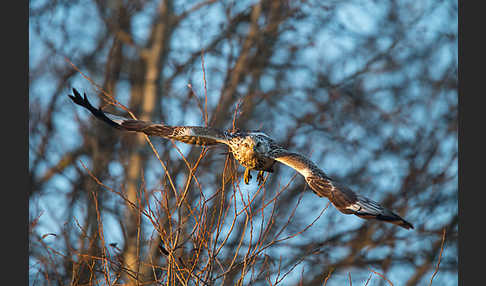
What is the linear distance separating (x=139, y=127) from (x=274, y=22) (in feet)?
19.2

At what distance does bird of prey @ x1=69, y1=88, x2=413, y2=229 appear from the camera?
4.38 meters

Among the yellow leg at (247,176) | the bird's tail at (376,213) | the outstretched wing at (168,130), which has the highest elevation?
the outstretched wing at (168,130)

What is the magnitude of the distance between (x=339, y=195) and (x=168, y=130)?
159cm

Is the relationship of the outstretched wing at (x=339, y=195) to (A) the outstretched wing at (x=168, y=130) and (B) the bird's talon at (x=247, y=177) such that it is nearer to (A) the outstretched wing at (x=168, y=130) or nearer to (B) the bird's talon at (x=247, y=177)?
(B) the bird's talon at (x=247, y=177)

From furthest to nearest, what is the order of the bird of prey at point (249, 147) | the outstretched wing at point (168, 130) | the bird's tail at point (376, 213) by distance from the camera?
the outstretched wing at point (168, 130)
the bird of prey at point (249, 147)
the bird's tail at point (376, 213)

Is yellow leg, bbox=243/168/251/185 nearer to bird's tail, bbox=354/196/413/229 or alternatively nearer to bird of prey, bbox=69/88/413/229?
bird of prey, bbox=69/88/413/229

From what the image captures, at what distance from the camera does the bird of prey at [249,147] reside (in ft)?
14.4

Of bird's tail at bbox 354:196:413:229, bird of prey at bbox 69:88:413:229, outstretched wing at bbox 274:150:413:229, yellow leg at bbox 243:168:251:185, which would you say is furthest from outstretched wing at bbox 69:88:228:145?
bird's tail at bbox 354:196:413:229

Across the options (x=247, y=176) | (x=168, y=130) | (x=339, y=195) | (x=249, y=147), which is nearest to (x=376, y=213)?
(x=339, y=195)

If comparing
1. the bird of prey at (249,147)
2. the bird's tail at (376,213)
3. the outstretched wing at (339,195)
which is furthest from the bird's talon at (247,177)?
the bird's tail at (376,213)

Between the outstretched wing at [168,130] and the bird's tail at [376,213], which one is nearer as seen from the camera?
the bird's tail at [376,213]

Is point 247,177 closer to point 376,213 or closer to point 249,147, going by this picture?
point 249,147

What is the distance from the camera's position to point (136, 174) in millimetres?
8242

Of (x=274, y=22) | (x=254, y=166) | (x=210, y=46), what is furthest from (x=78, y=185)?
(x=254, y=166)
